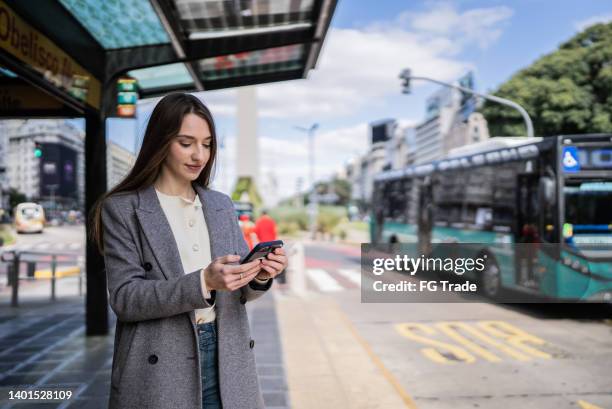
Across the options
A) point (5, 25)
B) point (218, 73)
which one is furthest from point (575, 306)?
point (5, 25)

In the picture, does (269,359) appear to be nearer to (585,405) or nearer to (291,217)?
(585,405)

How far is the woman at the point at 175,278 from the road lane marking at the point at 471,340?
5.05 m

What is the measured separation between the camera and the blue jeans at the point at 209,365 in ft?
6.72

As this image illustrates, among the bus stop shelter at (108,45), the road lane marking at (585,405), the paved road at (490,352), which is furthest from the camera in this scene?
the bus stop shelter at (108,45)

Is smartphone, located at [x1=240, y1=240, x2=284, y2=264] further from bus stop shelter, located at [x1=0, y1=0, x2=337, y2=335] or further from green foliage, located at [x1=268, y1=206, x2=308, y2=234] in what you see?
green foliage, located at [x1=268, y1=206, x2=308, y2=234]

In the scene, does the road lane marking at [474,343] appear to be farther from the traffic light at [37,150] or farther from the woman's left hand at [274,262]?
the traffic light at [37,150]

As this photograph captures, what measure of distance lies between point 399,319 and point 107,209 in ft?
25.6

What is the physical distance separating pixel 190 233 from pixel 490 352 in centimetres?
583

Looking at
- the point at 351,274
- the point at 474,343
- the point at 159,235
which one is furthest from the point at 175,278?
the point at 351,274

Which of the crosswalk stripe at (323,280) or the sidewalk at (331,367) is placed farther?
the crosswalk stripe at (323,280)

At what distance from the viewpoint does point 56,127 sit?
6957 mm

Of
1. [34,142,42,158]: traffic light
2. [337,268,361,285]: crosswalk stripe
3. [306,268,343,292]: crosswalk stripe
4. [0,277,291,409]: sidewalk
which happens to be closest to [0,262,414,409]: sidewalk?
[0,277,291,409]: sidewalk

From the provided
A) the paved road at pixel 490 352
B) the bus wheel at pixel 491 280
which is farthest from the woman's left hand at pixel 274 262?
the bus wheel at pixel 491 280

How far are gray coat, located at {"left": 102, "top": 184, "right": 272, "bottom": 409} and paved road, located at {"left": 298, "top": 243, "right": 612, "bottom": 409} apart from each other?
3.51m
